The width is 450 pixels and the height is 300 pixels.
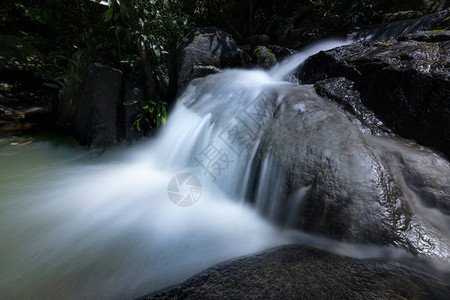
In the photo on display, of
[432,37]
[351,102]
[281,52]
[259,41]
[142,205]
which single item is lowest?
[142,205]

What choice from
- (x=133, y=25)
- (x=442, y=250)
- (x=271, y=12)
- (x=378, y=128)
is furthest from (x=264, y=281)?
(x=271, y=12)

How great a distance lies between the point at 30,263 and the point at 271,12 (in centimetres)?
1085

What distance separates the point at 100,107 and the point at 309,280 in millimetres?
4560

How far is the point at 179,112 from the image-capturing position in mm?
4316

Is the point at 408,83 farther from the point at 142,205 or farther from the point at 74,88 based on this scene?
the point at 74,88

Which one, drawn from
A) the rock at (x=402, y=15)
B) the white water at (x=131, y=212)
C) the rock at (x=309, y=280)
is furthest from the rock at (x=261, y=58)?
the rock at (x=309, y=280)

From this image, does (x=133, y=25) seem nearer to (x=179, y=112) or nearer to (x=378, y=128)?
(x=179, y=112)

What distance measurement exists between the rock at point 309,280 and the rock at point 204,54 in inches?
157

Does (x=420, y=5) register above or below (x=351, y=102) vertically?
above

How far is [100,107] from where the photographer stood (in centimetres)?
430

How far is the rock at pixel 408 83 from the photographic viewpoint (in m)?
2.61

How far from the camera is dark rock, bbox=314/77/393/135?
3014 mm

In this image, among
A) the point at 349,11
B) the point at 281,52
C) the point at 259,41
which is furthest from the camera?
the point at 259,41

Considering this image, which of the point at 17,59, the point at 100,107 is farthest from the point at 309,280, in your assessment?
the point at 17,59
